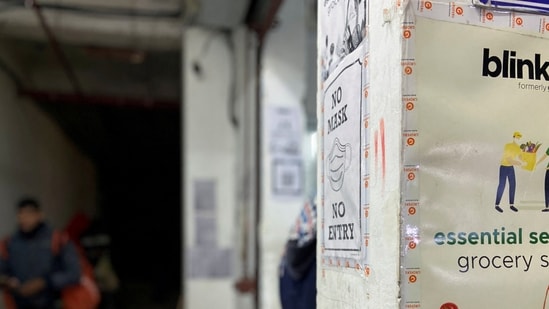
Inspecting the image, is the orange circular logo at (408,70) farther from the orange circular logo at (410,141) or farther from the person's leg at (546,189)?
the person's leg at (546,189)

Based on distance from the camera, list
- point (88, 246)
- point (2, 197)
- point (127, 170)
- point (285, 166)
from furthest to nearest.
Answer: point (127, 170) < point (88, 246) < point (2, 197) < point (285, 166)

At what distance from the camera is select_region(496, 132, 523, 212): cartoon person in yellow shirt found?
0.98m

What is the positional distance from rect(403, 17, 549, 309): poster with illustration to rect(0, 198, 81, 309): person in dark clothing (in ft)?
12.2

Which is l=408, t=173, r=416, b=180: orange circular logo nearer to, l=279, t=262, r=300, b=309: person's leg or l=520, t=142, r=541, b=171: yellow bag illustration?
l=520, t=142, r=541, b=171: yellow bag illustration

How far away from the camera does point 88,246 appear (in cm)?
608

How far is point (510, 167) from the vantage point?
3.23 ft

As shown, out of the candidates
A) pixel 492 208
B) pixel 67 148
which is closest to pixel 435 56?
pixel 492 208

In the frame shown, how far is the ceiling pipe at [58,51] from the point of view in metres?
3.85

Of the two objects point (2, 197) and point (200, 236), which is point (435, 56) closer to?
point (200, 236)

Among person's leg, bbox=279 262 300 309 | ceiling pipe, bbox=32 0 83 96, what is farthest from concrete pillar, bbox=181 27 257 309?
person's leg, bbox=279 262 300 309

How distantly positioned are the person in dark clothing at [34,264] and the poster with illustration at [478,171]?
147 inches

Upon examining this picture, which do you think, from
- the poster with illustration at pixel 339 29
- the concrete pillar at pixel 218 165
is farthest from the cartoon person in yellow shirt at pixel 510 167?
the concrete pillar at pixel 218 165

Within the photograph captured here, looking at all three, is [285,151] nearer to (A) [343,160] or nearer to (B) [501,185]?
(A) [343,160]

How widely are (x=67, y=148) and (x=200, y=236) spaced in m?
4.29
